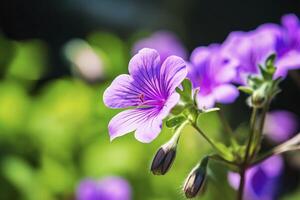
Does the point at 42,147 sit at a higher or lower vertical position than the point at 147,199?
higher

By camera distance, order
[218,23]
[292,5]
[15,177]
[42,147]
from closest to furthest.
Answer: [15,177] → [42,147] → [292,5] → [218,23]

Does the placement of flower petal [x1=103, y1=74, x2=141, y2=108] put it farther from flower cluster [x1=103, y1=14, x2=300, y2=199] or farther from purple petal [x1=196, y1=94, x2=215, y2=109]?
purple petal [x1=196, y1=94, x2=215, y2=109]

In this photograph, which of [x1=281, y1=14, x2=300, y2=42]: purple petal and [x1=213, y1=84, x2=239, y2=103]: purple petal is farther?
[x1=281, y1=14, x2=300, y2=42]: purple petal

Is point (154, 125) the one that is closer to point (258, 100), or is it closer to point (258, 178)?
point (258, 100)

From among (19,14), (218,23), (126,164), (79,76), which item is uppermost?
(19,14)

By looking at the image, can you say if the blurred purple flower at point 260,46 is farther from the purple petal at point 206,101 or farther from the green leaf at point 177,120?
the green leaf at point 177,120

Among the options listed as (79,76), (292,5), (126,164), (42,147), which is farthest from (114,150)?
(292,5)

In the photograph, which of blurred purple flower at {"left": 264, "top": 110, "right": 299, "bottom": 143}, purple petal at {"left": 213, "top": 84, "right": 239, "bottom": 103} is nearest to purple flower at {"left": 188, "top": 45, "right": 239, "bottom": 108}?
purple petal at {"left": 213, "top": 84, "right": 239, "bottom": 103}

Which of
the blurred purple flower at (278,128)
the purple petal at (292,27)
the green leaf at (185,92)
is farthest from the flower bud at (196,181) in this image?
the blurred purple flower at (278,128)

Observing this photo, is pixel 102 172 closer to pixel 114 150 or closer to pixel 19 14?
pixel 114 150
